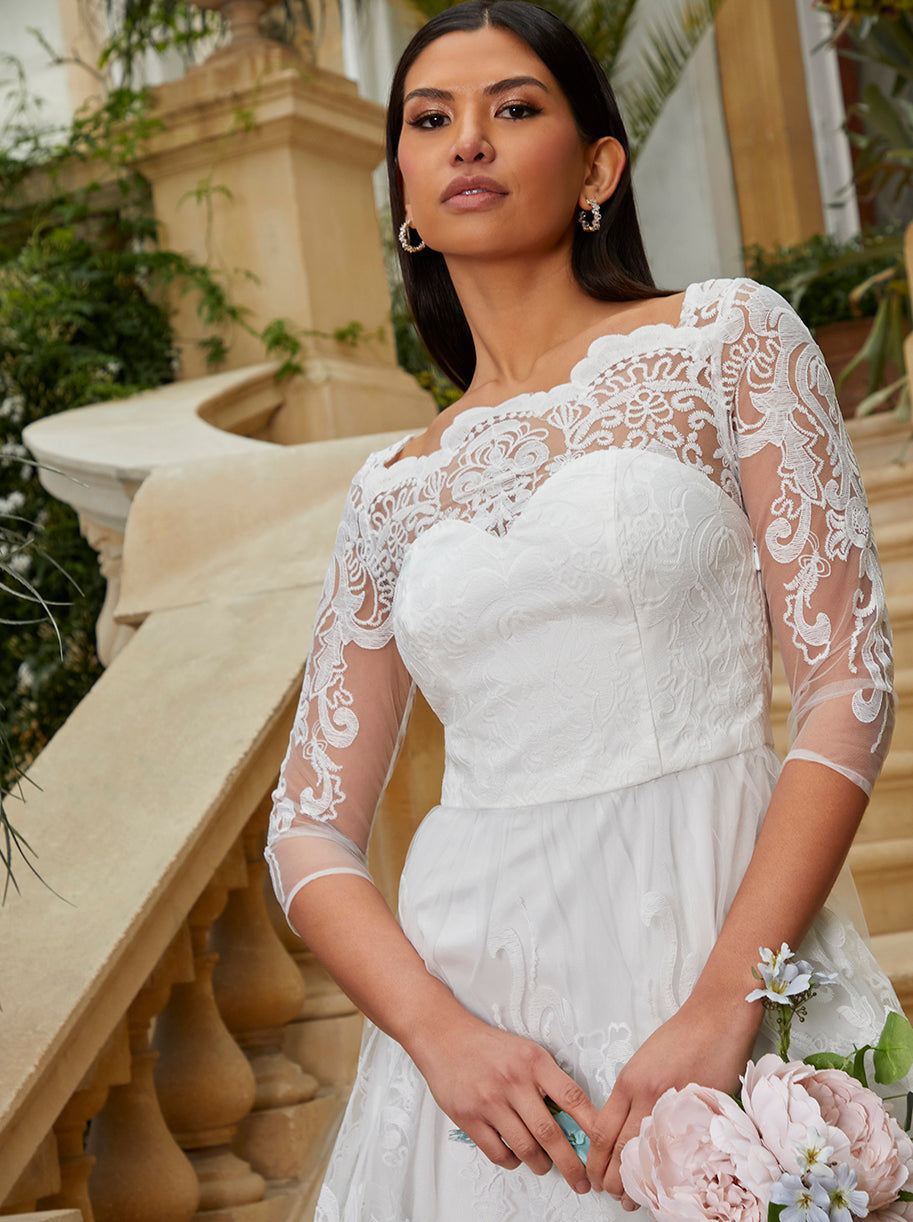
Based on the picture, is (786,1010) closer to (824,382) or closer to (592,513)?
Answer: (592,513)

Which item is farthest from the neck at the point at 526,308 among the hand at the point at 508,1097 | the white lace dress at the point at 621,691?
the hand at the point at 508,1097

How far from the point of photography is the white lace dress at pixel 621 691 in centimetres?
142

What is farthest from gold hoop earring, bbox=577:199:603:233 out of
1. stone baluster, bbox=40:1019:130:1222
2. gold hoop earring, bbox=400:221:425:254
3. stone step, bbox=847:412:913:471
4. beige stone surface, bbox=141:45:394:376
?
stone step, bbox=847:412:913:471

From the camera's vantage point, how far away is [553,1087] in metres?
1.33

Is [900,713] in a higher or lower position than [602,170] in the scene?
lower

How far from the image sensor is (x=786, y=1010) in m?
1.16

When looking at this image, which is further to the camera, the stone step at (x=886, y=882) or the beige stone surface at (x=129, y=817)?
the stone step at (x=886, y=882)

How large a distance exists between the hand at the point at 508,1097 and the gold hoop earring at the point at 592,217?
37.2 inches

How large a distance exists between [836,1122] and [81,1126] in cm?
115

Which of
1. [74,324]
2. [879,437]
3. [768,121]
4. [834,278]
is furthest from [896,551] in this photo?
[768,121]

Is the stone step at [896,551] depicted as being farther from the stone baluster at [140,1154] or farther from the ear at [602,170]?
the stone baluster at [140,1154]

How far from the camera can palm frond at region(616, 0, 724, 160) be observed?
325 inches

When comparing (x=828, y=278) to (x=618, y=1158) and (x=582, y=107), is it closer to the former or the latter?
(x=582, y=107)

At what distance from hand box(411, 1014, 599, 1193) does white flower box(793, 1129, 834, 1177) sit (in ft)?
0.93
